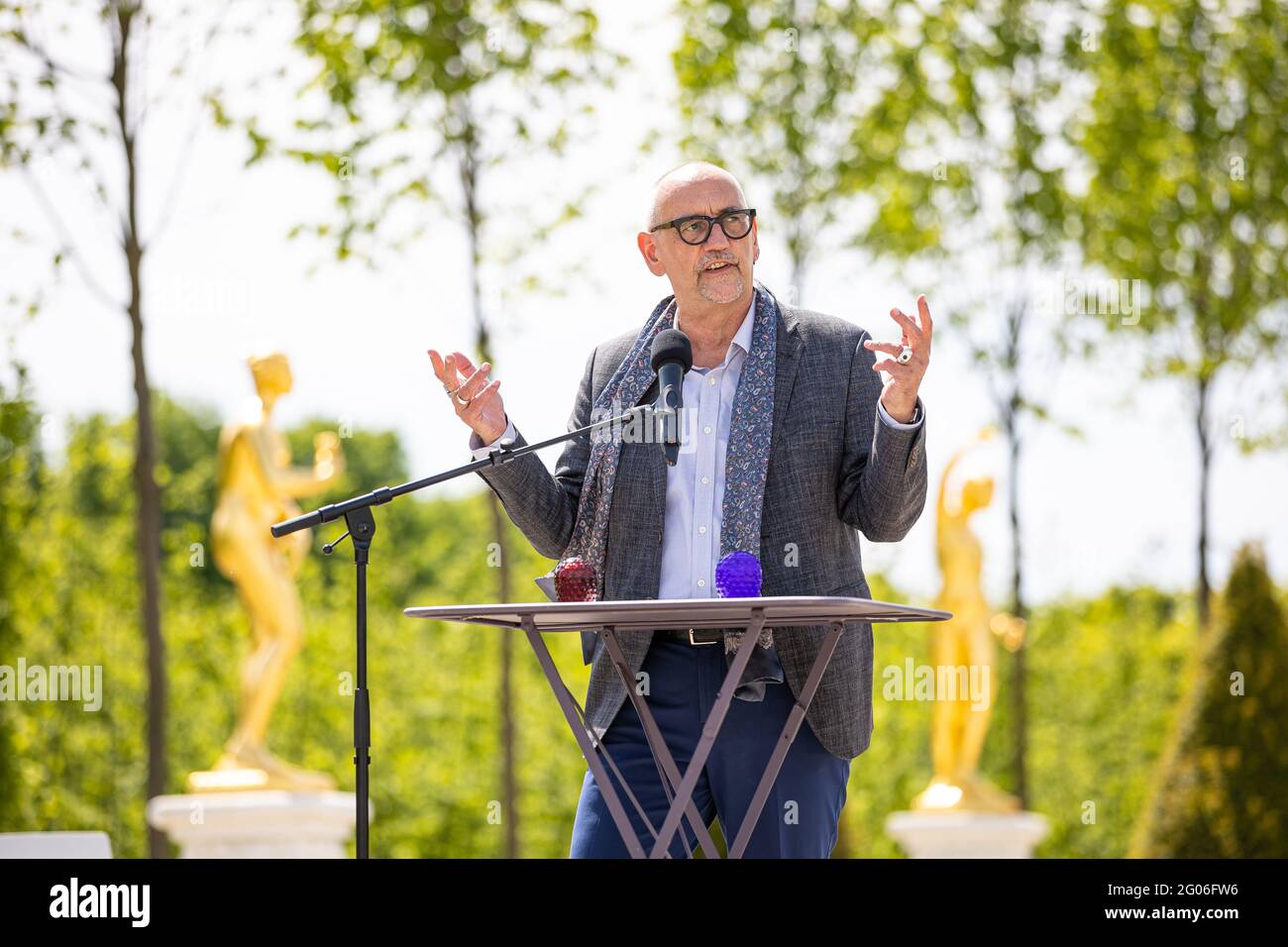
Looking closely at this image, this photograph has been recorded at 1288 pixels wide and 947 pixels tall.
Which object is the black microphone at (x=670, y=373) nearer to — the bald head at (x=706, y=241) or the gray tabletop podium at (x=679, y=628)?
the bald head at (x=706, y=241)

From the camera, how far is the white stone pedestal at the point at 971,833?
13828mm

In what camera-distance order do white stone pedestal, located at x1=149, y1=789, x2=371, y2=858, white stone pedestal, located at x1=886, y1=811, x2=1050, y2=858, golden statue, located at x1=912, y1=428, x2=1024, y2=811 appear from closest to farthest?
white stone pedestal, located at x1=149, y1=789, x2=371, y2=858, white stone pedestal, located at x1=886, y1=811, x2=1050, y2=858, golden statue, located at x1=912, y1=428, x2=1024, y2=811

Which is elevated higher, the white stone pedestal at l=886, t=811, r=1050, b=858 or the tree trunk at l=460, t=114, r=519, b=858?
the tree trunk at l=460, t=114, r=519, b=858

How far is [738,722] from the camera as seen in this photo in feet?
13.3

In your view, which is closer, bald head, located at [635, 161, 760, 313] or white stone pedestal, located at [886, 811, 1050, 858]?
bald head, located at [635, 161, 760, 313]

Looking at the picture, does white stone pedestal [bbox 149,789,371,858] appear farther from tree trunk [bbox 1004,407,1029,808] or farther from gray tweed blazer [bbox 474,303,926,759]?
gray tweed blazer [bbox 474,303,926,759]

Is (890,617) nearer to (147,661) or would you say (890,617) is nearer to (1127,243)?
(147,661)

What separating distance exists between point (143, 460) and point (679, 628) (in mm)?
7982

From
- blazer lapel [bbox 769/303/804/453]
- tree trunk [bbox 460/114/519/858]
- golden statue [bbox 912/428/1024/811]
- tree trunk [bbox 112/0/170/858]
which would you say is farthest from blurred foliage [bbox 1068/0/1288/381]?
blazer lapel [bbox 769/303/804/453]

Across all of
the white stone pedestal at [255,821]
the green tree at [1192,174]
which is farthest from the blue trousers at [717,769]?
the green tree at [1192,174]

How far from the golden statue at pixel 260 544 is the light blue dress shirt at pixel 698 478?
26.8 feet

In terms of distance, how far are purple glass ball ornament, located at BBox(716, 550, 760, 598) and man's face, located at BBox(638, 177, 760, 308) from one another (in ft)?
2.22

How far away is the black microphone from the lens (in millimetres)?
4086
